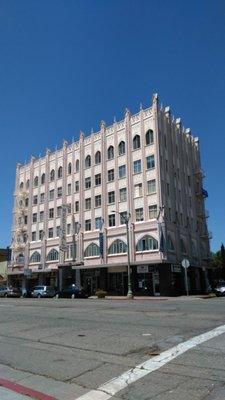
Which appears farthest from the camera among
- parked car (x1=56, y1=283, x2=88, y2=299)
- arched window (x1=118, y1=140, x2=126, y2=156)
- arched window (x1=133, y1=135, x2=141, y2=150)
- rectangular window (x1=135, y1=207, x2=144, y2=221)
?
arched window (x1=118, y1=140, x2=126, y2=156)

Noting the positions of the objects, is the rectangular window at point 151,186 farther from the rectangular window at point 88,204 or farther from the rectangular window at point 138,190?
the rectangular window at point 88,204

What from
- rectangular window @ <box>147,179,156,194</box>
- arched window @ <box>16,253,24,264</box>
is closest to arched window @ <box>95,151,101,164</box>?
rectangular window @ <box>147,179,156,194</box>

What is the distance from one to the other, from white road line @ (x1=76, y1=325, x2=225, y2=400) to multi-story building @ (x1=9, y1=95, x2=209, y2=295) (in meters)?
35.8

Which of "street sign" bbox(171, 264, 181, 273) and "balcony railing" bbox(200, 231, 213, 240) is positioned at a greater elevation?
"balcony railing" bbox(200, 231, 213, 240)

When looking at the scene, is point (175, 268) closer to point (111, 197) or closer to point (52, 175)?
point (111, 197)

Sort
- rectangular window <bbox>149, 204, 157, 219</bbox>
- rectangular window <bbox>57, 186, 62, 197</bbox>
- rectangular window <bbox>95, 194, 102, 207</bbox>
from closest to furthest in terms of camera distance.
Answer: rectangular window <bbox>149, 204, 157, 219</bbox> < rectangular window <bbox>95, 194, 102, 207</bbox> < rectangular window <bbox>57, 186, 62, 197</bbox>

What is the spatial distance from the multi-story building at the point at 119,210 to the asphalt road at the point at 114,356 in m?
32.1

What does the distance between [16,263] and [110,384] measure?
60543mm

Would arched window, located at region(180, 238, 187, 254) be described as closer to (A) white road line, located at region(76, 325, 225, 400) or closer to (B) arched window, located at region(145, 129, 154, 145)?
(B) arched window, located at region(145, 129, 154, 145)

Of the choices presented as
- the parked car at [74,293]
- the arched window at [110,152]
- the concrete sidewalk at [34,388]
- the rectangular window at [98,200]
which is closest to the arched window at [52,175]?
the rectangular window at [98,200]

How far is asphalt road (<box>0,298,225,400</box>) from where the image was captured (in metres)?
6.75

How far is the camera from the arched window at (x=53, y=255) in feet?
194

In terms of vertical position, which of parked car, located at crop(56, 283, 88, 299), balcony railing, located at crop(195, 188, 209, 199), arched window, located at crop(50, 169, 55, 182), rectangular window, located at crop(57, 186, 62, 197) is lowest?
parked car, located at crop(56, 283, 88, 299)

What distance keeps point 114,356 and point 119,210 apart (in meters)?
43.0
